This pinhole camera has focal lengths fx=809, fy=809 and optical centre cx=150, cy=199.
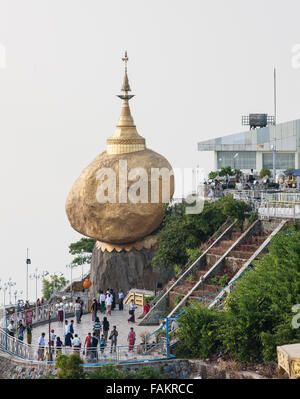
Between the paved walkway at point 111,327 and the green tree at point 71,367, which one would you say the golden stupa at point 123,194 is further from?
the green tree at point 71,367

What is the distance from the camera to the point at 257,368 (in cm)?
2383

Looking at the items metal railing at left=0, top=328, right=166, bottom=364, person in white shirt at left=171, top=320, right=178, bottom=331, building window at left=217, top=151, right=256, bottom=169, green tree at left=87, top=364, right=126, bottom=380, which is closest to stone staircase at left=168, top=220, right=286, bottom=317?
person in white shirt at left=171, top=320, right=178, bottom=331

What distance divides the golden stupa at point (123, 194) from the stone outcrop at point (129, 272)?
498 millimetres

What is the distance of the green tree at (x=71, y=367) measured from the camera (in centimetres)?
2373

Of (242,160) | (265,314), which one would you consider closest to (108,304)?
(265,314)

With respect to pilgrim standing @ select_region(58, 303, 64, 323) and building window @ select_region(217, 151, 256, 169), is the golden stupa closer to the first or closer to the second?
pilgrim standing @ select_region(58, 303, 64, 323)

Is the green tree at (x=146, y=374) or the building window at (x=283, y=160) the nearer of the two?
the green tree at (x=146, y=374)

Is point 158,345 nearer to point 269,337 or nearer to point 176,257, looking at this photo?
point 269,337

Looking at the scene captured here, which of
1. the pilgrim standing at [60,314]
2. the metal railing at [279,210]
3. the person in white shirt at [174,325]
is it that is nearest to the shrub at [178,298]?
the person in white shirt at [174,325]

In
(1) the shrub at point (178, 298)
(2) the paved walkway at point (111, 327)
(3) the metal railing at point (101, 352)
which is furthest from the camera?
(1) the shrub at point (178, 298)

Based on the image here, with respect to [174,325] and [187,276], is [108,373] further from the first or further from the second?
[187,276]

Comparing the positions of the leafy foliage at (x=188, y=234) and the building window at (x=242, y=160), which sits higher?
the building window at (x=242, y=160)
